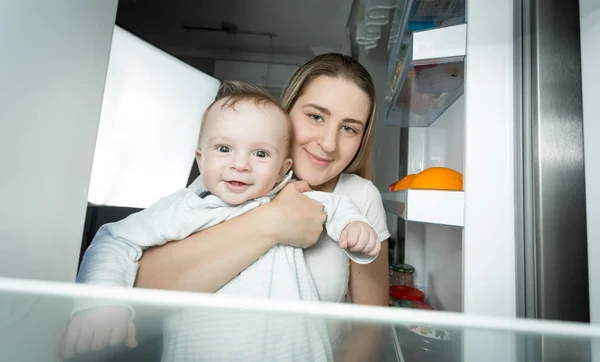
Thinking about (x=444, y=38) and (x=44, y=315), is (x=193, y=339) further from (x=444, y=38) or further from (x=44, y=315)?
(x=444, y=38)

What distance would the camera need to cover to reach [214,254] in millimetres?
624

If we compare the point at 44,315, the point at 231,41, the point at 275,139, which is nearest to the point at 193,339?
the point at 44,315

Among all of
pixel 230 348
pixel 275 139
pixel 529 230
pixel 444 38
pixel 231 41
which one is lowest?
pixel 230 348

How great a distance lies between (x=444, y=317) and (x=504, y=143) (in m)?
0.41

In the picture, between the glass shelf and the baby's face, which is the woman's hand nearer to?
the baby's face

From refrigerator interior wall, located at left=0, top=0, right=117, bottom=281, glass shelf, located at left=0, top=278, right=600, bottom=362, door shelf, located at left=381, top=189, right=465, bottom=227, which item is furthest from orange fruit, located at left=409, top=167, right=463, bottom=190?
refrigerator interior wall, located at left=0, top=0, right=117, bottom=281

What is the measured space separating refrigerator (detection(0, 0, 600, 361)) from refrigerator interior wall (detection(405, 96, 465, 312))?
0.46ft

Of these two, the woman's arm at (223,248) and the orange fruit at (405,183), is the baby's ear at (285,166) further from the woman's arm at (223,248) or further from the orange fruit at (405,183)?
the orange fruit at (405,183)

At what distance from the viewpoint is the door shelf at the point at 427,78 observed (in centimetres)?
59

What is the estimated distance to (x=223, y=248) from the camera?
62 centimetres

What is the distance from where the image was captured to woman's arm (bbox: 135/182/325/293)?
2.02 feet

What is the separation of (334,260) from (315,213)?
115 mm

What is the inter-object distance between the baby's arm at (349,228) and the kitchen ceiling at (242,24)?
411 mm

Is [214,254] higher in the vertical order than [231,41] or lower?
lower
